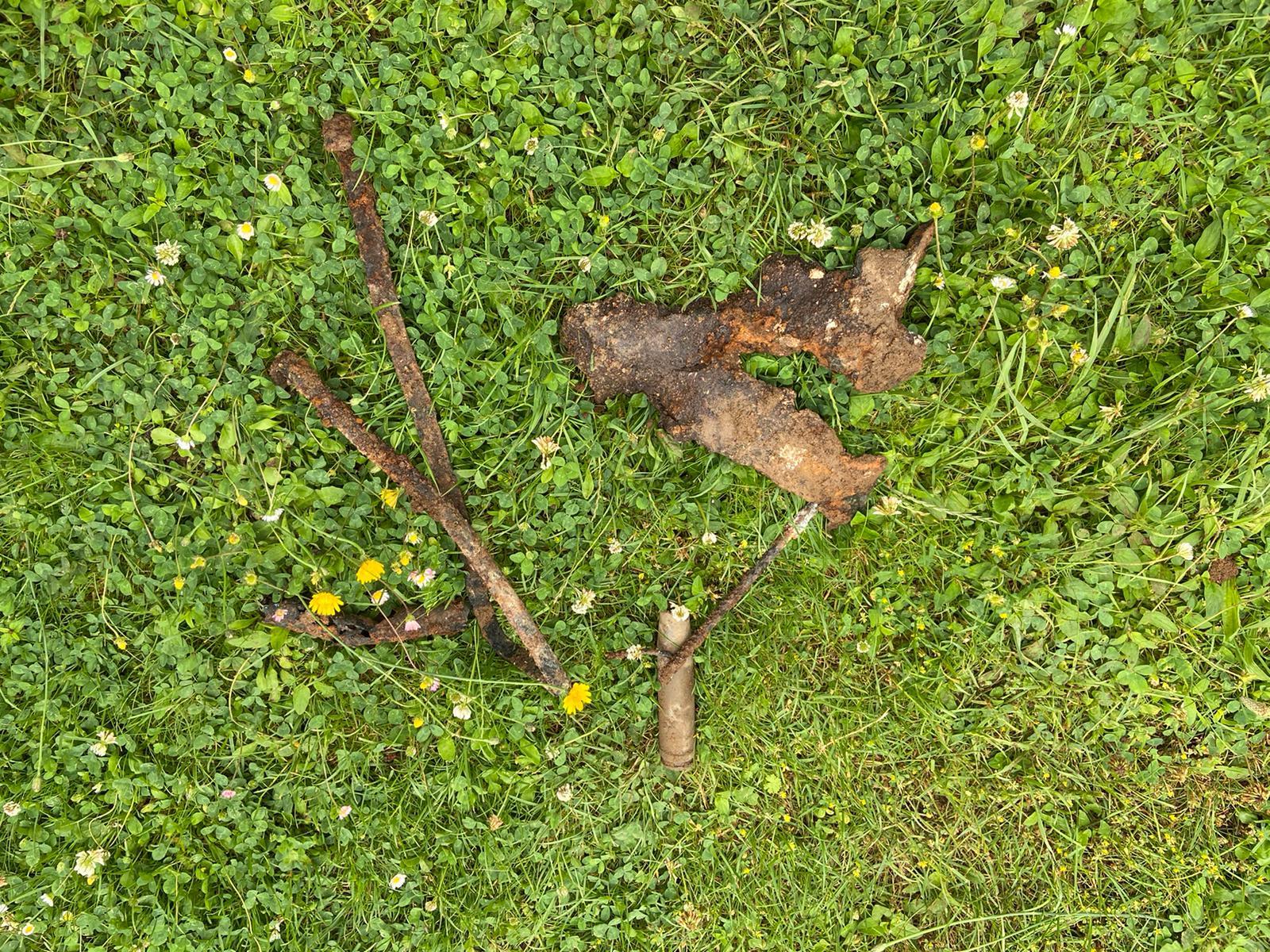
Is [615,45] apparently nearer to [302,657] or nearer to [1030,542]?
[1030,542]

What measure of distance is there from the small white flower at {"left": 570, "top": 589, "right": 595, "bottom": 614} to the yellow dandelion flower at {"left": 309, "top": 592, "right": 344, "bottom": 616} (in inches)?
37.9

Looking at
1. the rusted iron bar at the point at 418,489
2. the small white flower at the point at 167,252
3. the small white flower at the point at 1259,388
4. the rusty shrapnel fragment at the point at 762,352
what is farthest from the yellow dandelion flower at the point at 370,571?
the small white flower at the point at 1259,388

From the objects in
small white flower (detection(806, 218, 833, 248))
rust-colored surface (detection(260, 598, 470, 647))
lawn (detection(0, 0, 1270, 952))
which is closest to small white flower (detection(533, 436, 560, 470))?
lawn (detection(0, 0, 1270, 952))

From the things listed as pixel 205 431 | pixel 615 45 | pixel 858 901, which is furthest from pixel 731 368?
pixel 858 901

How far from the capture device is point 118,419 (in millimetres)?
2729

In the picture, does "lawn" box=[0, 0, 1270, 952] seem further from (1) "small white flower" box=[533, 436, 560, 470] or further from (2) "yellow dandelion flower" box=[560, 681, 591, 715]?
(2) "yellow dandelion flower" box=[560, 681, 591, 715]

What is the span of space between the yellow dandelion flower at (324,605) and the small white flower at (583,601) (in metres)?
0.96

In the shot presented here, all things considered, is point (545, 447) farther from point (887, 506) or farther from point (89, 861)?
point (89, 861)

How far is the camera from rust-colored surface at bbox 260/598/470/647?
274 cm

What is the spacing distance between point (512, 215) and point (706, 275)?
829 millimetres

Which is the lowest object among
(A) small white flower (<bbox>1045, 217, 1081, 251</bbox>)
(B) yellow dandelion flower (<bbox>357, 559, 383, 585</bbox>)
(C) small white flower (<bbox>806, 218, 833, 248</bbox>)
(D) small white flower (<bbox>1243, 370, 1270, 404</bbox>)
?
(B) yellow dandelion flower (<bbox>357, 559, 383, 585</bbox>)

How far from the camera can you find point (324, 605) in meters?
2.71

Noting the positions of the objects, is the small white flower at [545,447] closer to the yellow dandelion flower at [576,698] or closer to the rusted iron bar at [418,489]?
the rusted iron bar at [418,489]

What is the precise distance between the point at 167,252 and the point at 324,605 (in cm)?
151
